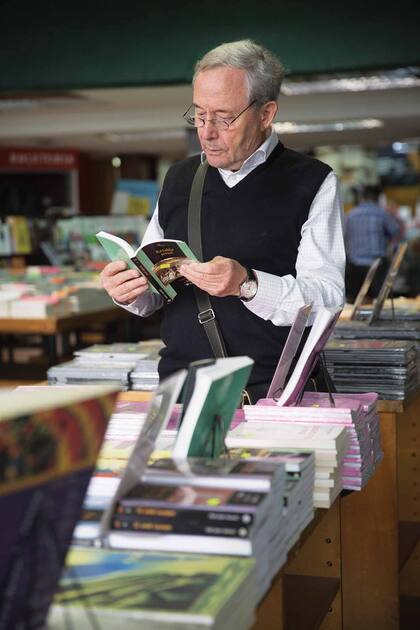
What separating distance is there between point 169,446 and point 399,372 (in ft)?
4.85

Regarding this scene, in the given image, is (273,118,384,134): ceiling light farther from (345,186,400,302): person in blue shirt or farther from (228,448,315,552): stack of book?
(228,448,315,552): stack of book

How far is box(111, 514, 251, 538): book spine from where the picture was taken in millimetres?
1478

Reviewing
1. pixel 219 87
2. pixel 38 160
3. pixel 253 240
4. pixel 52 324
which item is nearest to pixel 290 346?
pixel 253 240

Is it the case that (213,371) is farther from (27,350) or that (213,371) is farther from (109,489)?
(27,350)

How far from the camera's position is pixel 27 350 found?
9.34 m

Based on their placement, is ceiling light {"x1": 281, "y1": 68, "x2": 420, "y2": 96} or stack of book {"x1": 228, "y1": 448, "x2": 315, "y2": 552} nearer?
stack of book {"x1": 228, "y1": 448, "x2": 315, "y2": 552}

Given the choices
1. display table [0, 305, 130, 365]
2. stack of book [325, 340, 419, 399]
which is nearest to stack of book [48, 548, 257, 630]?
stack of book [325, 340, 419, 399]

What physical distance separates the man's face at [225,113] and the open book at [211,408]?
102 centimetres

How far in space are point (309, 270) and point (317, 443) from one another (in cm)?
76

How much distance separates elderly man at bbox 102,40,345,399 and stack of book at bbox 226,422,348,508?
514mm

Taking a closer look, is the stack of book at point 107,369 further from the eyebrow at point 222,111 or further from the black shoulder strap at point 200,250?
the eyebrow at point 222,111

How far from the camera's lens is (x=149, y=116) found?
1454 centimetres

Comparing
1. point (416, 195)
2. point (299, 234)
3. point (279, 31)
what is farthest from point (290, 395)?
point (416, 195)

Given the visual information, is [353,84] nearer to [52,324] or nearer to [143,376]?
[52,324]
